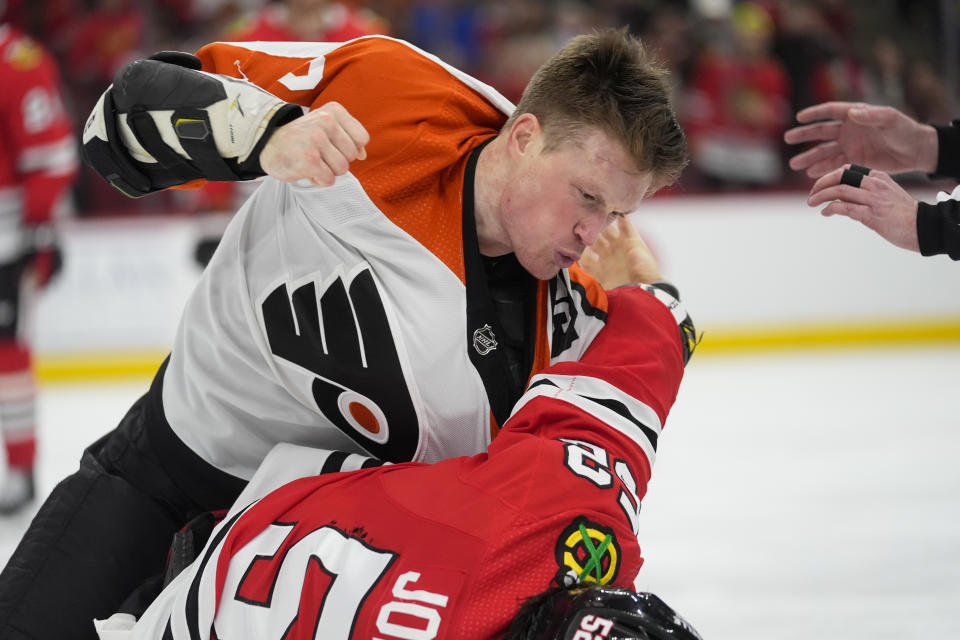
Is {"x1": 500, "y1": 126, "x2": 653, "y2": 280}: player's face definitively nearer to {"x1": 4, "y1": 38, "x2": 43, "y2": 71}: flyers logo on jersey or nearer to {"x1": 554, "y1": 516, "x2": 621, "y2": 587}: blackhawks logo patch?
{"x1": 554, "y1": 516, "x2": 621, "y2": 587}: blackhawks logo patch

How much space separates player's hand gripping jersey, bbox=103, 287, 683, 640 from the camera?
1.19m

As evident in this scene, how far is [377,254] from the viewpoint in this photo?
1.49m

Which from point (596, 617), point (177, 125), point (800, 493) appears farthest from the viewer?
point (800, 493)

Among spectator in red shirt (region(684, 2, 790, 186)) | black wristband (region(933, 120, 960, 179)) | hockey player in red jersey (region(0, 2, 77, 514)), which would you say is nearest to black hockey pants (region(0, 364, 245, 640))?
black wristband (region(933, 120, 960, 179))

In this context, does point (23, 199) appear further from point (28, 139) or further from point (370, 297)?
point (370, 297)

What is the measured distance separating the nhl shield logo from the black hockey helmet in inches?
16.7

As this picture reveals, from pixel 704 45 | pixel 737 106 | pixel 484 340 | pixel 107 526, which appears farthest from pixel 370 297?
pixel 704 45

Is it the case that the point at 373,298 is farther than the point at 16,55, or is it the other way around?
the point at 16,55

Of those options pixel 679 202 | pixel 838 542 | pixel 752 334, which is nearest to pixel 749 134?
pixel 679 202

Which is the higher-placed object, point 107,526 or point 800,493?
point 800,493

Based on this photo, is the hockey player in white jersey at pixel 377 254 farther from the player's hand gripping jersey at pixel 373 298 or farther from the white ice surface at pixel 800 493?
the white ice surface at pixel 800 493

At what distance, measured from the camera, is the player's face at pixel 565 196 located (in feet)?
4.81

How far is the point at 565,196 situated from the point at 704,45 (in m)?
5.16

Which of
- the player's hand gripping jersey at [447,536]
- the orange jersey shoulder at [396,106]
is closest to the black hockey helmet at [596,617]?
the player's hand gripping jersey at [447,536]
